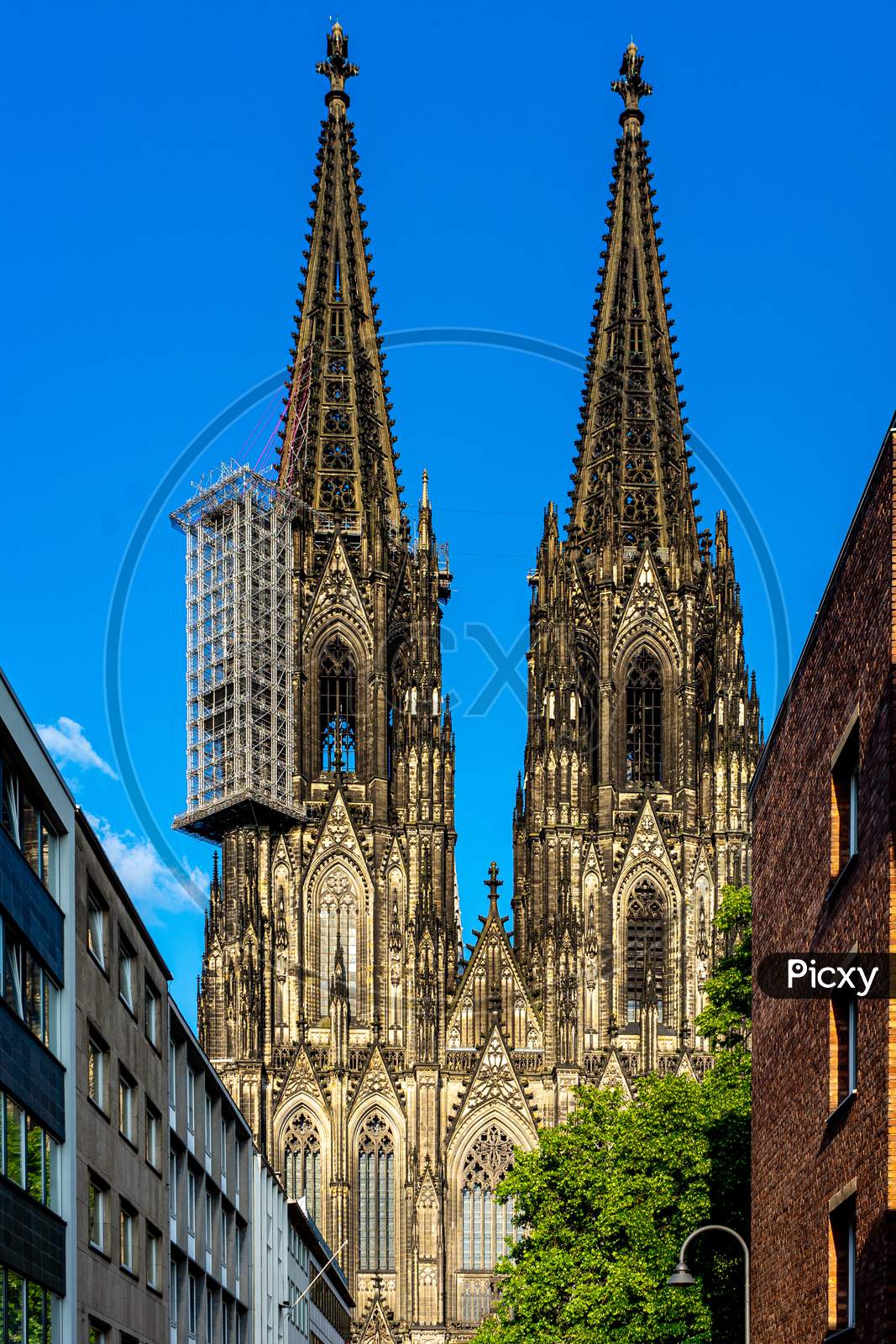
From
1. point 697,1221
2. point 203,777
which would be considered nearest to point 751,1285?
point 697,1221

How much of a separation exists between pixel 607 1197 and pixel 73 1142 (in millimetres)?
24312

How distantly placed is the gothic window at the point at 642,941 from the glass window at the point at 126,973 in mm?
51035

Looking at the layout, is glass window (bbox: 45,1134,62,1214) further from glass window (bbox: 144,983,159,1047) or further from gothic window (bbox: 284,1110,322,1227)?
gothic window (bbox: 284,1110,322,1227)

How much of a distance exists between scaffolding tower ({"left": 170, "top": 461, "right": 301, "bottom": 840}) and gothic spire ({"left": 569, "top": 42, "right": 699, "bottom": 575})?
1210 centimetres

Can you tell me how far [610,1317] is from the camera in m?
57.5

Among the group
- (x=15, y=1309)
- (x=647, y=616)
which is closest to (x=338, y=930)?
(x=647, y=616)

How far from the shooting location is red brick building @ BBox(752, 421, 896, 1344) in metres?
26.9

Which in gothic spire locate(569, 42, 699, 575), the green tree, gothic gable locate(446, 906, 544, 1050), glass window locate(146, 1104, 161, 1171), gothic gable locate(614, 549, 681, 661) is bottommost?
glass window locate(146, 1104, 161, 1171)

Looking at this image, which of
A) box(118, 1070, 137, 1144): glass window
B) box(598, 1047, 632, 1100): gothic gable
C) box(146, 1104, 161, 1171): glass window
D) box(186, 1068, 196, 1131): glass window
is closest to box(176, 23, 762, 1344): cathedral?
box(598, 1047, 632, 1100): gothic gable

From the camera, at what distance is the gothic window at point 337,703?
96.1 metres

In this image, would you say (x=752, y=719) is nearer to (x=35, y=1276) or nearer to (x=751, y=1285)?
(x=751, y=1285)

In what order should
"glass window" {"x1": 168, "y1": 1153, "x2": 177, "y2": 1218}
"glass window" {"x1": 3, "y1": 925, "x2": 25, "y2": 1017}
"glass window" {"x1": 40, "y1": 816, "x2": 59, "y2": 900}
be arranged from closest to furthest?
"glass window" {"x1": 3, "y1": 925, "x2": 25, "y2": 1017}, "glass window" {"x1": 40, "y1": 816, "x2": 59, "y2": 900}, "glass window" {"x1": 168, "y1": 1153, "x2": 177, "y2": 1218}

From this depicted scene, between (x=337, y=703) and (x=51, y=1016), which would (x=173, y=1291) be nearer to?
(x=51, y=1016)

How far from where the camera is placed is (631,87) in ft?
357
